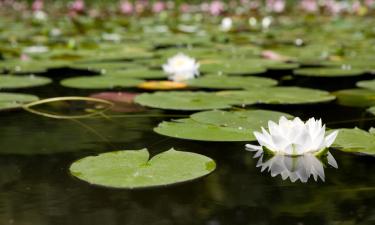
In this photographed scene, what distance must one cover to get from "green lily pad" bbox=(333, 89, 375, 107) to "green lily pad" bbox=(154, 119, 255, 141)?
587 mm

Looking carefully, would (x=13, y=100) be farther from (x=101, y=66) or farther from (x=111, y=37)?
(x=111, y=37)

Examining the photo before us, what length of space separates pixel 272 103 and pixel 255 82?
38 cm

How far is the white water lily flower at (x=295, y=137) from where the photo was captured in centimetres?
116

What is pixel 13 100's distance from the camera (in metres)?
1.81

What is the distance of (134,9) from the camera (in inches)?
329

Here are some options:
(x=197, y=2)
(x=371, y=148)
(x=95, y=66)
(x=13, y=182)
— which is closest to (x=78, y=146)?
(x=13, y=182)

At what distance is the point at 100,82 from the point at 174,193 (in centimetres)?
126

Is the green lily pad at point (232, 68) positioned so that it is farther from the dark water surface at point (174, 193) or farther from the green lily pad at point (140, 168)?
the green lily pad at point (140, 168)

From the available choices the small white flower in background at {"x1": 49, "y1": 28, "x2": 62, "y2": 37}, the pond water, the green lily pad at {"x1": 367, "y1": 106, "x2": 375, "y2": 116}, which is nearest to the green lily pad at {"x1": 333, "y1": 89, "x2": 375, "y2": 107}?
the pond water

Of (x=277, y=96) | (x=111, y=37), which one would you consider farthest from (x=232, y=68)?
(x=111, y=37)

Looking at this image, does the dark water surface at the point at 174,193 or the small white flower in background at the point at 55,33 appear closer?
the dark water surface at the point at 174,193

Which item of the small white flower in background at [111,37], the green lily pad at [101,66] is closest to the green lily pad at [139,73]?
the green lily pad at [101,66]

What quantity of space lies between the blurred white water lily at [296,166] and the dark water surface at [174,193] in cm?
2

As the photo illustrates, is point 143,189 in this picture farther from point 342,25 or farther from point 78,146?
point 342,25
